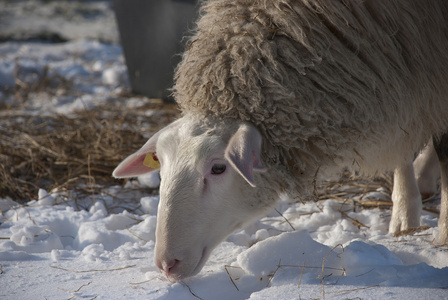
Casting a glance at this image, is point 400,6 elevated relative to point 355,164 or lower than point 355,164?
elevated

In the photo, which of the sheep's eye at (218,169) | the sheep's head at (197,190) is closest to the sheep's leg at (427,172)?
the sheep's head at (197,190)

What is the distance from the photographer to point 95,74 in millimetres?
7613

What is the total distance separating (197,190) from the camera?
2.18 metres

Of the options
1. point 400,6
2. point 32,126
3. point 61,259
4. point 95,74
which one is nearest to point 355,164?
point 400,6

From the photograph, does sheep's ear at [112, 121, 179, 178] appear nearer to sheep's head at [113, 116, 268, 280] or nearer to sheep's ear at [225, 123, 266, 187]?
sheep's head at [113, 116, 268, 280]

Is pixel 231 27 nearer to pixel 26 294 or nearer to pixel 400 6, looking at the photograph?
pixel 400 6

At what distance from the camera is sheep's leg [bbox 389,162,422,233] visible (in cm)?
295

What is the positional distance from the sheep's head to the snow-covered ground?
0.13 m

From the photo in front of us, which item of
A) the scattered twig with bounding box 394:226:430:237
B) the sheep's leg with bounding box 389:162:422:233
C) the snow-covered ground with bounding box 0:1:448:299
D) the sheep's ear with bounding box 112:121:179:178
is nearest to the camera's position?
the snow-covered ground with bounding box 0:1:448:299

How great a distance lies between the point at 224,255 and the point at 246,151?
2.39ft

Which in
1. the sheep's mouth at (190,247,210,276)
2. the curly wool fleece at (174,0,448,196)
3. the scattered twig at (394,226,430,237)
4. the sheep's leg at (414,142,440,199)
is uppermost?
the curly wool fleece at (174,0,448,196)

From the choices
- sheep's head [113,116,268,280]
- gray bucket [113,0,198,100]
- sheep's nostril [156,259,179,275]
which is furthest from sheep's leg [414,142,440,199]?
gray bucket [113,0,198,100]

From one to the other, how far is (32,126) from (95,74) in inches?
114

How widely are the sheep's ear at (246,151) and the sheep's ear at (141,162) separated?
507mm
